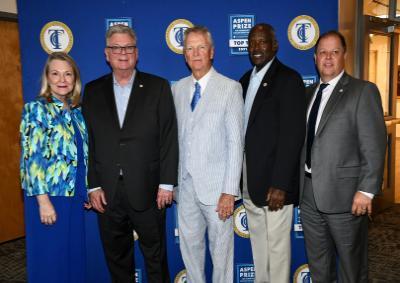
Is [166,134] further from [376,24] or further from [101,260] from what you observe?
[376,24]

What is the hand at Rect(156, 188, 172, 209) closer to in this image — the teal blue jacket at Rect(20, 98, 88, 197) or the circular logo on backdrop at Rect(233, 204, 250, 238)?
the teal blue jacket at Rect(20, 98, 88, 197)

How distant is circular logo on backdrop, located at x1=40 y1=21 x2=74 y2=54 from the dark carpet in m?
2.13

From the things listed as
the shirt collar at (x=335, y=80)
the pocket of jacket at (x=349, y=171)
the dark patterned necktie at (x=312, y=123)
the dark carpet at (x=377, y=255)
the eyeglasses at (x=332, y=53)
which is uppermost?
the eyeglasses at (x=332, y=53)

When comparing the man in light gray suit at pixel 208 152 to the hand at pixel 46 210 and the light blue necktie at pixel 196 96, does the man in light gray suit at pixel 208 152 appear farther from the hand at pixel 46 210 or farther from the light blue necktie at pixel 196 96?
the hand at pixel 46 210

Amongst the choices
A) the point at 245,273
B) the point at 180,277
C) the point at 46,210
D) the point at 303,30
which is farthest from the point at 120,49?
the point at 245,273

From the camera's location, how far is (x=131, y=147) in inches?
89.5

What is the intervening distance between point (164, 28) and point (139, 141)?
3.46ft

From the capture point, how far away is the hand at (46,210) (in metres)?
2.15

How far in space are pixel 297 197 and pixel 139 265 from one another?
1517 millimetres

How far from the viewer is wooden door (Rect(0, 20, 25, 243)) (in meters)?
4.14

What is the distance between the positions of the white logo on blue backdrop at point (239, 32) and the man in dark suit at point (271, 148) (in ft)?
1.43

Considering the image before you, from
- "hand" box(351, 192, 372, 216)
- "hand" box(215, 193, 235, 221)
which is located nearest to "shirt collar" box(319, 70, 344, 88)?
"hand" box(351, 192, 372, 216)

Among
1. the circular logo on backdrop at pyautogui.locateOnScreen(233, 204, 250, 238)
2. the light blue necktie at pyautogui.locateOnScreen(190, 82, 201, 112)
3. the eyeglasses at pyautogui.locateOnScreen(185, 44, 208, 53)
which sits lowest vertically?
the circular logo on backdrop at pyautogui.locateOnScreen(233, 204, 250, 238)

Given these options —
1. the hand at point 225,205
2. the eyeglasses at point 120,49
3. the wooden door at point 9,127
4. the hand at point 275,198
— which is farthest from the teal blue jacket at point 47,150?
the wooden door at point 9,127
